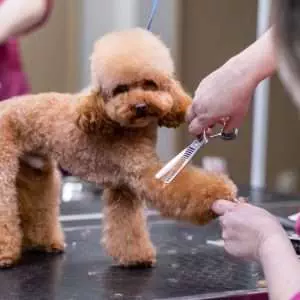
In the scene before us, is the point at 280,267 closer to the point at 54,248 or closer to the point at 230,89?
the point at 230,89

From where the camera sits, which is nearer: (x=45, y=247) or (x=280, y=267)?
(x=280, y=267)

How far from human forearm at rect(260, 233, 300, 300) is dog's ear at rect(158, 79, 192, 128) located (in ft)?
0.68

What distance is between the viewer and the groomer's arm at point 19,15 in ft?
3.78

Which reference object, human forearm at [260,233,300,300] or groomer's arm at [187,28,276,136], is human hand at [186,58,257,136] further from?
human forearm at [260,233,300,300]

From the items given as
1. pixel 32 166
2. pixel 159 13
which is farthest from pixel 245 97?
pixel 159 13

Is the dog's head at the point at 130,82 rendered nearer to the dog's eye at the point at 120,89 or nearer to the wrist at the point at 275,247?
the dog's eye at the point at 120,89

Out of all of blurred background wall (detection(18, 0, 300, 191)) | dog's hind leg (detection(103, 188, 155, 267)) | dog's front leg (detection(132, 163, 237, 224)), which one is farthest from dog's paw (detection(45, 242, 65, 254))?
blurred background wall (detection(18, 0, 300, 191))

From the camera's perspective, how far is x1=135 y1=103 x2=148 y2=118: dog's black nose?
0.69 meters

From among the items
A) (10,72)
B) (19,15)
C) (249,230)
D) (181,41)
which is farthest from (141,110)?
(181,41)

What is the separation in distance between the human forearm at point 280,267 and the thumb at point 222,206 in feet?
0.31

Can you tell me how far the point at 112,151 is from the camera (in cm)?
75

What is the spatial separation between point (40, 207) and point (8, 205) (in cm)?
8

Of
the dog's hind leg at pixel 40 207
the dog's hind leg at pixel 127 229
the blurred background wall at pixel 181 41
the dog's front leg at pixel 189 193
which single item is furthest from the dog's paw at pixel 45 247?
the blurred background wall at pixel 181 41

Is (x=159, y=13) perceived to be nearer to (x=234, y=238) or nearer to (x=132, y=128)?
(x=132, y=128)
